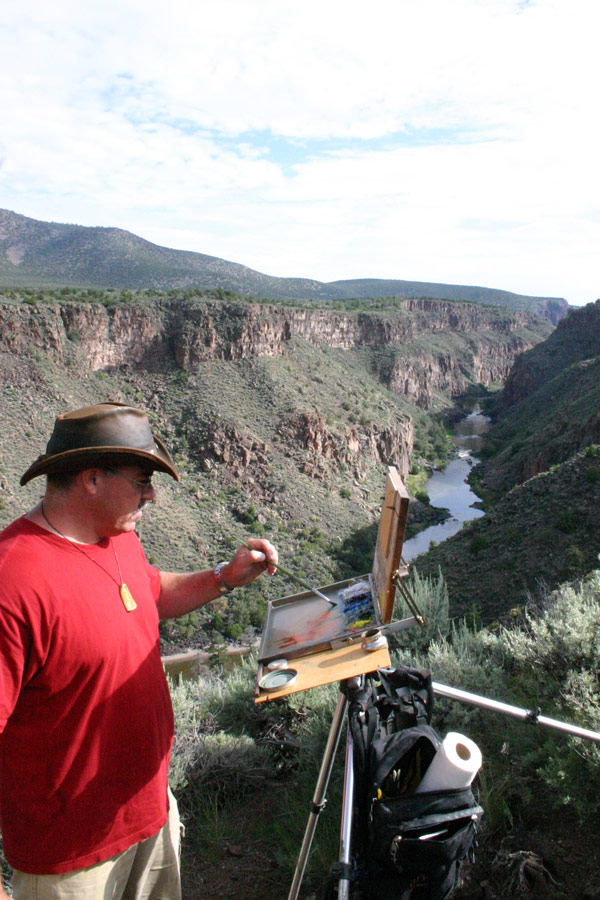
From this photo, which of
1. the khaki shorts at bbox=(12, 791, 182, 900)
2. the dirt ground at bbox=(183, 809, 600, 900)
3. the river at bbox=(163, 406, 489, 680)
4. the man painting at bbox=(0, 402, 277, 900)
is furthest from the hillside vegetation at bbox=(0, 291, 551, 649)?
the man painting at bbox=(0, 402, 277, 900)

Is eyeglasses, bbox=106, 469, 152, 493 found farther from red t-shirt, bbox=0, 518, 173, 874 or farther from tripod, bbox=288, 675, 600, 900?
tripod, bbox=288, 675, 600, 900

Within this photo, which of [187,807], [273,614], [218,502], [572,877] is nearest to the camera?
[572,877]

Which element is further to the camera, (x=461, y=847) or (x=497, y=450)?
(x=497, y=450)

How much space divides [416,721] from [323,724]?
2.02 m

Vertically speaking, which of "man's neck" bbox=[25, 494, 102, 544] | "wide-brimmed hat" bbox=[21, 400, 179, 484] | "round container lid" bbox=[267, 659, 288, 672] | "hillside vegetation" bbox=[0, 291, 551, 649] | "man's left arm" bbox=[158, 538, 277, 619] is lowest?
"hillside vegetation" bbox=[0, 291, 551, 649]

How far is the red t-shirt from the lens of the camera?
1.78 meters

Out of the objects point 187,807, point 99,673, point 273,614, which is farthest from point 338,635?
point 187,807

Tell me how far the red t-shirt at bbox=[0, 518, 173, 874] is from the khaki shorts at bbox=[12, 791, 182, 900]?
7 centimetres

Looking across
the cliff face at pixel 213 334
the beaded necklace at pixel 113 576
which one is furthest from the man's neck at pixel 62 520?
the cliff face at pixel 213 334

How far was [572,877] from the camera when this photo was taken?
2.52 m

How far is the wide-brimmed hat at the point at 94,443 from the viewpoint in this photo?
2.00 metres

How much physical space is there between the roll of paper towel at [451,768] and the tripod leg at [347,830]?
0.25 m

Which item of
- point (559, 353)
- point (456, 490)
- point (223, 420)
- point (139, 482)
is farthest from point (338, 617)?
point (559, 353)

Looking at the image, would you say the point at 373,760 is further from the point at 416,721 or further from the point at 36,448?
the point at 36,448
